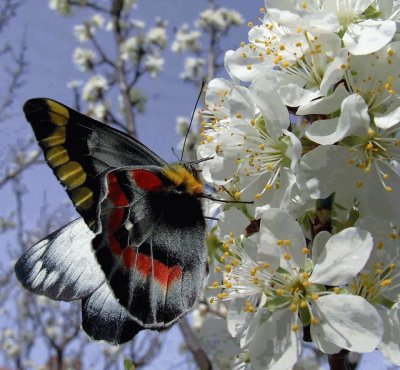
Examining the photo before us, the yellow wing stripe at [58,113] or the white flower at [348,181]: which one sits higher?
the yellow wing stripe at [58,113]

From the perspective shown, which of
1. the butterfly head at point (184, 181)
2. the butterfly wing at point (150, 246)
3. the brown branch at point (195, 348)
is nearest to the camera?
the butterfly wing at point (150, 246)

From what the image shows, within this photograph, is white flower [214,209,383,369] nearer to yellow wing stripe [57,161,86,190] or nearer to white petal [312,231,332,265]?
white petal [312,231,332,265]

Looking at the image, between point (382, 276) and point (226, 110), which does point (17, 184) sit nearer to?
point (226, 110)

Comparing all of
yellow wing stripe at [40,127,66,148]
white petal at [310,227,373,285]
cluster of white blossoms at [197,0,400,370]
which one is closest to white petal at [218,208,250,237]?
cluster of white blossoms at [197,0,400,370]

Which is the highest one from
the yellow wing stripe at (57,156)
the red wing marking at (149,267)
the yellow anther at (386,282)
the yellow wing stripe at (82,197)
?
the yellow wing stripe at (57,156)

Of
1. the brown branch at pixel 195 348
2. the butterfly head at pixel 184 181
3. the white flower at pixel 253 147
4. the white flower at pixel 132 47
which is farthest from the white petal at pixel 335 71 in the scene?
the white flower at pixel 132 47

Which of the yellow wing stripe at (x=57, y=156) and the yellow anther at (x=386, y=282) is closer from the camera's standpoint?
the yellow anther at (x=386, y=282)

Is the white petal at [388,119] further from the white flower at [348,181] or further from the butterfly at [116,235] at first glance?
the butterfly at [116,235]
